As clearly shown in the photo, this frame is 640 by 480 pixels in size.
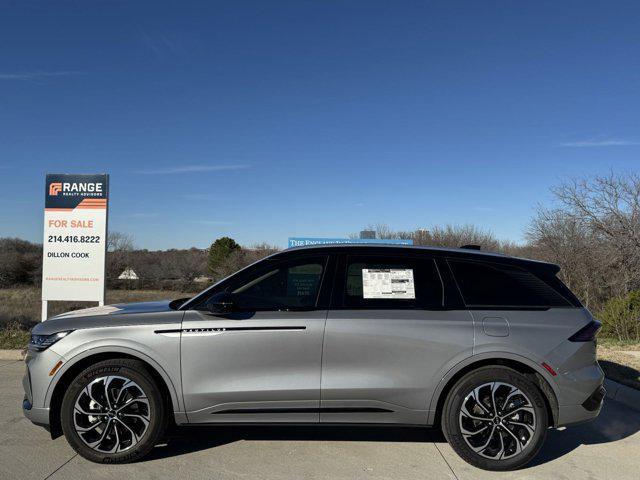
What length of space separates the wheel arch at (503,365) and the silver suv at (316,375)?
0.4 inches

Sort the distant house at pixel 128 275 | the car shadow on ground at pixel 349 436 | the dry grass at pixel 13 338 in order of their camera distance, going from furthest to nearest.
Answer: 1. the distant house at pixel 128 275
2. the dry grass at pixel 13 338
3. the car shadow on ground at pixel 349 436

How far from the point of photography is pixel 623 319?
10.6m


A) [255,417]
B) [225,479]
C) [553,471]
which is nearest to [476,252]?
[553,471]

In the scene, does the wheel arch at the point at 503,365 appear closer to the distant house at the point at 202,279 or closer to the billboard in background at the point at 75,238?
the billboard in background at the point at 75,238

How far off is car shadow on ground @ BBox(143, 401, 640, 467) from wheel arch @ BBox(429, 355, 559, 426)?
0.56 m

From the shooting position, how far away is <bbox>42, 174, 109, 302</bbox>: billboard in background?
31.3 feet

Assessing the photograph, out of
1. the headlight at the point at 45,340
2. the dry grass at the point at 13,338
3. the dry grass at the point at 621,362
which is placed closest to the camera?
the headlight at the point at 45,340

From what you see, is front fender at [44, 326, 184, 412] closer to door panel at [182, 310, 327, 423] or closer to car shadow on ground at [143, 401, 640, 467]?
door panel at [182, 310, 327, 423]

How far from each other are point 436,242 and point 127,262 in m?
18.7

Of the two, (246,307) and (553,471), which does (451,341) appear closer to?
(553,471)

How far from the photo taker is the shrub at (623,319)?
34.8 ft

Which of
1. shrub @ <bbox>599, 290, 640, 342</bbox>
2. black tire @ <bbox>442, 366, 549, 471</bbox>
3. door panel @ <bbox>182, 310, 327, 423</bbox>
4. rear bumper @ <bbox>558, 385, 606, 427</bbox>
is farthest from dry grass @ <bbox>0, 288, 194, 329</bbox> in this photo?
rear bumper @ <bbox>558, 385, 606, 427</bbox>

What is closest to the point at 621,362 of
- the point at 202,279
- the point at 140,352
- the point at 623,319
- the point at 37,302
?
the point at 623,319

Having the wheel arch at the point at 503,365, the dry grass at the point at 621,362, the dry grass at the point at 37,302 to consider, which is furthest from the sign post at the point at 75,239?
the dry grass at the point at 621,362
